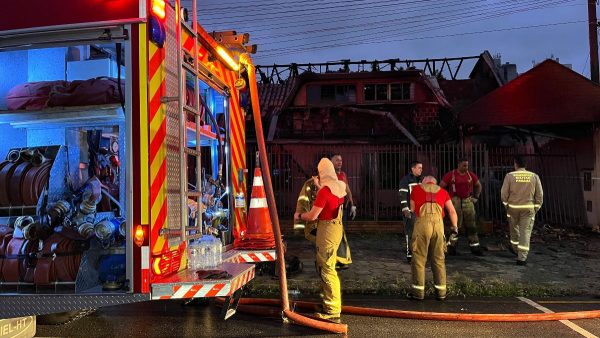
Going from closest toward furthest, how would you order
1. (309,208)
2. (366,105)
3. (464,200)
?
(309,208)
(464,200)
(366,105)

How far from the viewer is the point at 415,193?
20.6 ft

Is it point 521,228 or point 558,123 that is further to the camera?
point 558,123

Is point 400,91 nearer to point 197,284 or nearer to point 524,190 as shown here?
point 524,190

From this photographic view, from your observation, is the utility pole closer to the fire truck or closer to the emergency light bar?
the fire truck

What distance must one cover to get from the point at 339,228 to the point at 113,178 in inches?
93.1

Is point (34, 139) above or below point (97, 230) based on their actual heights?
above

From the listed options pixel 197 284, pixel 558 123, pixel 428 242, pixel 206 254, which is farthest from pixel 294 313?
pixel 558 123

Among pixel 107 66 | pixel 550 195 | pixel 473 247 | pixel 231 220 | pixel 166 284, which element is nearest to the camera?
pixel 166 284

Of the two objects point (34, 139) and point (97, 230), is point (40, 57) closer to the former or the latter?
point (34, 139)

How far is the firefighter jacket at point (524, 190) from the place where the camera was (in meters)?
8.24

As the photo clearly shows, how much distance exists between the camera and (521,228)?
26.8 feet

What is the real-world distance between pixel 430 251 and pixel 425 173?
7.08 m

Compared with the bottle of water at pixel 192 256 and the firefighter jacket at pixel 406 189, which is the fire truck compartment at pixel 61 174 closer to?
the bottle of water at pixel 192 256

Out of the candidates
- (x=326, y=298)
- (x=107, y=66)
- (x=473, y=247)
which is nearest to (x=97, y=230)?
(x=107, y=66)
